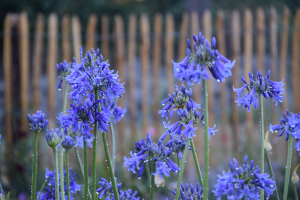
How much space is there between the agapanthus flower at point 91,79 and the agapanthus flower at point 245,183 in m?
0.47

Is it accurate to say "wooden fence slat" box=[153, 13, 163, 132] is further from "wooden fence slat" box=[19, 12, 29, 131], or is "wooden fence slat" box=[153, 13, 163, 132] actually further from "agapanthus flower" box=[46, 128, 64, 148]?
"agapanthus flower" box=[46, 128, 64, 148]

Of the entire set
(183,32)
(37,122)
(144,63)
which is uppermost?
(183,32)

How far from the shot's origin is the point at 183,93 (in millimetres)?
1083

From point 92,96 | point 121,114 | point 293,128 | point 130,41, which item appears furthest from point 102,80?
point 130,41

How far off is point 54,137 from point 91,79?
0.88 feet

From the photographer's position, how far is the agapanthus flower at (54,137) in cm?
109

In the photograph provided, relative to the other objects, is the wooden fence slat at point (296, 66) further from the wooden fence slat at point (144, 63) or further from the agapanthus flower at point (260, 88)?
the agapanthus flower at point (260, 88)

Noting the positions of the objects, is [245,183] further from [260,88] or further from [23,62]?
[23,62]

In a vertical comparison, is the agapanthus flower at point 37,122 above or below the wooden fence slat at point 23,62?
below

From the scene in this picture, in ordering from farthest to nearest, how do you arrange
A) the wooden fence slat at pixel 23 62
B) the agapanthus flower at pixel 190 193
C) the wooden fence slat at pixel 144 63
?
the wooden fence slat at pixel 144 63 < the wooden fence slat at pixel 23 62 < the agapanthus flower at pixel 190 193

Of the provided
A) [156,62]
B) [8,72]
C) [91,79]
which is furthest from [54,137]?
[8,72]

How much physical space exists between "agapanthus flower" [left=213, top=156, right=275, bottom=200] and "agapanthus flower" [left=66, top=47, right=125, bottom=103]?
472 mm

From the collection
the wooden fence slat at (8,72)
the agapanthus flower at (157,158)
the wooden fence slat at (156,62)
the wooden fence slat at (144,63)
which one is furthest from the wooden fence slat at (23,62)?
the agapanthus flower at (157,158)

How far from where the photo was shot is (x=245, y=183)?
0.90 m
